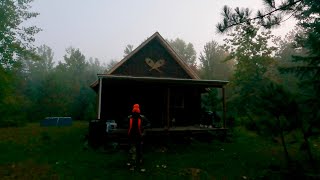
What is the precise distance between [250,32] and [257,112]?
3256 mm

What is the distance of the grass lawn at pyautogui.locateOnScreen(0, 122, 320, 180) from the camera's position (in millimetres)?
8398

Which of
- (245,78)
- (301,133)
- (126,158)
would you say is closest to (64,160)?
(126,158)

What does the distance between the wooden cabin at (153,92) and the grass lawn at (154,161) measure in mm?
4143

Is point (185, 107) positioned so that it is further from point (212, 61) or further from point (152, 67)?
point (212, 61)

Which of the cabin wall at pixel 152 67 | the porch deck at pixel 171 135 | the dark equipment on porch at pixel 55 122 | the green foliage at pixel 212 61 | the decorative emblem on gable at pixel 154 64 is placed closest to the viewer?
the porch deck at pixel 171 135

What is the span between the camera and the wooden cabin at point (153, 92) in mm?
18016

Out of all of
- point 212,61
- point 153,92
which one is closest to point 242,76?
point 212,61

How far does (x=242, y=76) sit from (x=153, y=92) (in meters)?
19.8

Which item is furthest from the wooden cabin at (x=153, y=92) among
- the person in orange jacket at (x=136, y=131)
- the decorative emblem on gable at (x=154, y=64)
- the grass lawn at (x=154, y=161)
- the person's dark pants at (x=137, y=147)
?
the person in orange jacket at (x=136, y=131)

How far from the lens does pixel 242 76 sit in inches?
1391

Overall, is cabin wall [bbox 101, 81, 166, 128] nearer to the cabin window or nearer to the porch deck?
the cabin window

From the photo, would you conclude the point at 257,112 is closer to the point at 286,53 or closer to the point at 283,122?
the point at 283,122

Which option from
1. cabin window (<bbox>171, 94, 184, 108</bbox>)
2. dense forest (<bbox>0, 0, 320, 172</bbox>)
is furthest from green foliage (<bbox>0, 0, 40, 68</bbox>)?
cabin window (<bbox>171, 94, 184, 108</bbox>)

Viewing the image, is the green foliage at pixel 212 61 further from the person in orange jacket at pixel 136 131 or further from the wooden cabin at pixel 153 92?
the person in orange jacket at pixel 136 131
